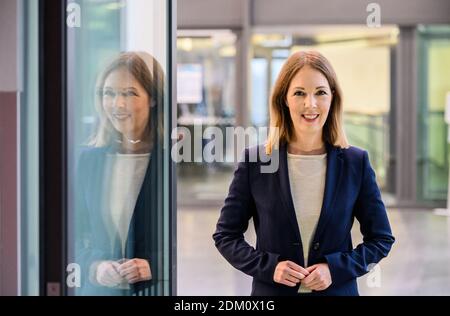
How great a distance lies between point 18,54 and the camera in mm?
2215

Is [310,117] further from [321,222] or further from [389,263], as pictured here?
[389,263]

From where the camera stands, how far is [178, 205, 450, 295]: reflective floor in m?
5.20

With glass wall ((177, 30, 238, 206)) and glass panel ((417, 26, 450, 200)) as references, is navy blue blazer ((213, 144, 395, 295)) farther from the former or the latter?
glass panel ((417, 26, 450, 200))

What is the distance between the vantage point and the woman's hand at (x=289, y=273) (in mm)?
2125

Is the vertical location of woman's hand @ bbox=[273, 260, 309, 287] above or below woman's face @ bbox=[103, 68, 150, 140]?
below

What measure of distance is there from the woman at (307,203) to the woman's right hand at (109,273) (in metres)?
0.42

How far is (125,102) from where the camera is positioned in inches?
92.8

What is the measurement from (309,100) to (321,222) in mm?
358

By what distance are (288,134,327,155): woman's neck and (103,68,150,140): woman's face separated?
1.62ft

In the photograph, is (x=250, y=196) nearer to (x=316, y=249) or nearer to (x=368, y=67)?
(x=316, y=249)

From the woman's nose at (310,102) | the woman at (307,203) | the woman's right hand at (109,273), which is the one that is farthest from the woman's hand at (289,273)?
the woman's right hand at (109,273)

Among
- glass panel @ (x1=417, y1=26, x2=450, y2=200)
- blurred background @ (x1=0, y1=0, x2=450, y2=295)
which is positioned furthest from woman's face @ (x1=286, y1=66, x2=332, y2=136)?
glass panel @ (x1=417, y1=26, x2=450, y2=200)

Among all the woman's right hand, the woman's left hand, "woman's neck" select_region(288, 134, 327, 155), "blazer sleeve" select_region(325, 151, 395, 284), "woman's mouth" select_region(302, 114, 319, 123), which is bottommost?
the woman's right hand

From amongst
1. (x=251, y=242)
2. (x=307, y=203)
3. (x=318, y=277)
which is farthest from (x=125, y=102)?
(x=251, y=242)
